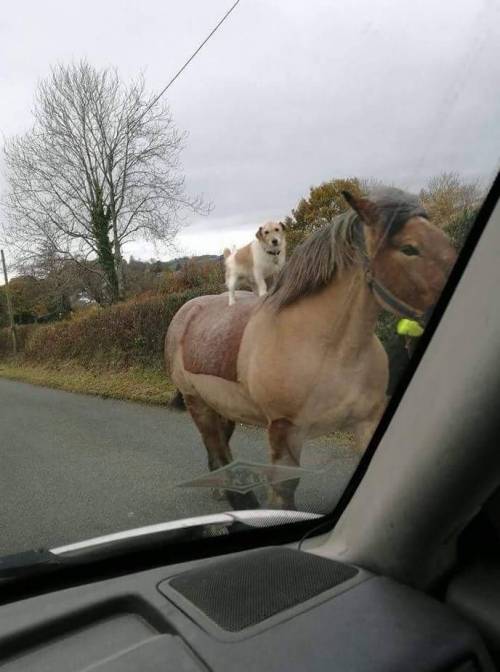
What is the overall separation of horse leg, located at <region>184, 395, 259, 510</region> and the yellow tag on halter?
145 centimetres

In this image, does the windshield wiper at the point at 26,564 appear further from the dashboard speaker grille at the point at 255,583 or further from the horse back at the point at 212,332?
the horse back at the point at 212,332

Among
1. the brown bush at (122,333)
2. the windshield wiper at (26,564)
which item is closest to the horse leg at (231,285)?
the brown bush at (122,333)

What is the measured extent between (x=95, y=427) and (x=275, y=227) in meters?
2.54

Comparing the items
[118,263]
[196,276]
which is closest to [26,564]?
[196,276]

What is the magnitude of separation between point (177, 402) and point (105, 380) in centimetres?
142

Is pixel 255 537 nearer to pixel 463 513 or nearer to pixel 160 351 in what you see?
pixel 463 513

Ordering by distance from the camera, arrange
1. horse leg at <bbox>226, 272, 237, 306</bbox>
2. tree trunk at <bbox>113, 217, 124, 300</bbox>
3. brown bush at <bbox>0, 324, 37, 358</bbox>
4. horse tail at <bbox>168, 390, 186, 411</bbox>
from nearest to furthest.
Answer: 1. horse leg at <bbox>226, 272, 237, 306</bbox>
2. tree trunk at <bbox>113, 217, 124, 300</bbox>
3. horse tail at <bbox>168, 390, 186, 411</bbox>
4. brown bush at <bbox>0, 324, 37, 358</bbox>

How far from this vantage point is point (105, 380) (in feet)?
18.2

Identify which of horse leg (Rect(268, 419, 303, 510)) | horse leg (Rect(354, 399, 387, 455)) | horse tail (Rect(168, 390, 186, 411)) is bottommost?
horse tail (Rect(168, 390, 186, 411))

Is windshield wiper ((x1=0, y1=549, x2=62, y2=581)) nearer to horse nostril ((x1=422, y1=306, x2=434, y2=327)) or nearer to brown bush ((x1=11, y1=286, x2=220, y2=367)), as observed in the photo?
horse nostril ((x1=422, y1=306, x2=434, y2=327))

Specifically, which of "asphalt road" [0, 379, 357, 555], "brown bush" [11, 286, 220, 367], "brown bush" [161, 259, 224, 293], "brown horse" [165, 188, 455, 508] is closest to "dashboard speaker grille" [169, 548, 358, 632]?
"asphalt road" [0, 379, 357, 555]

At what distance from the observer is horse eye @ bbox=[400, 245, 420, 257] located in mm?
1788

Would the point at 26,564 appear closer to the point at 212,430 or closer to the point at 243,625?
the point at 243,625

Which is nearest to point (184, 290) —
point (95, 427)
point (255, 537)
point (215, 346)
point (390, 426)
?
point (215, 346)
